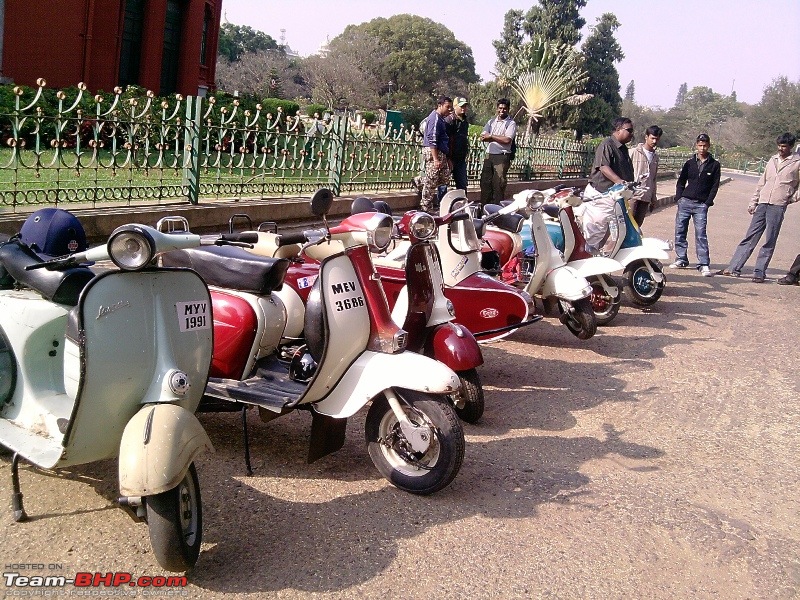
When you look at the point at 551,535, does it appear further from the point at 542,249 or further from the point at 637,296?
the point at 637,296

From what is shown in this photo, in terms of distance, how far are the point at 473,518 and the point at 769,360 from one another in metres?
4.27

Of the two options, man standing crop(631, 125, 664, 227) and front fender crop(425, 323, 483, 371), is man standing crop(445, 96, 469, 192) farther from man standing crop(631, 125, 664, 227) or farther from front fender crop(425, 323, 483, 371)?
front fender crop(425, 323, 483, 371)

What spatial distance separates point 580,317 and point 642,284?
2278mm

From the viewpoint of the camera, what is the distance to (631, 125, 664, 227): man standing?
954 cm

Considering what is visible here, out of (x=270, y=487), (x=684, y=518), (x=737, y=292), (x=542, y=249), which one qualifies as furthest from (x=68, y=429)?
(x=737, y=292)

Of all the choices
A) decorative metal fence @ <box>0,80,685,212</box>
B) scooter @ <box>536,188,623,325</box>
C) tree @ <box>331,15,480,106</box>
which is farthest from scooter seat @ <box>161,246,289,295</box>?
tree @ <box>331,15,480,106</box>

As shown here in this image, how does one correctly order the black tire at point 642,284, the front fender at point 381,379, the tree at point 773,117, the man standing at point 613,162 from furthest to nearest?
the tree at point 773,117 < the man standing at point 613,162 < the black tire at point 642,284 < the front fender at point 381,379

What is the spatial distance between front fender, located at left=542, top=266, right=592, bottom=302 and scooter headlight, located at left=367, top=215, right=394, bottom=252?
2614mm

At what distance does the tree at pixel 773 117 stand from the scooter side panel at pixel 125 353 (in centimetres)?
7182

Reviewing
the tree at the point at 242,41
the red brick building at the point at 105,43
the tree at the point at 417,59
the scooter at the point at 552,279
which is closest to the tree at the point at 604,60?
the tree at the point at 417,59

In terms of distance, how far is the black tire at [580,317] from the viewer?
6.09 metres

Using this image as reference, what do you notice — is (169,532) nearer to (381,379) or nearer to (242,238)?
(381,379)

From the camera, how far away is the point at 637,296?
318 inches

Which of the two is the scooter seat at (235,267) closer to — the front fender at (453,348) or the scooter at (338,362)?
the scooter at (338,362)
